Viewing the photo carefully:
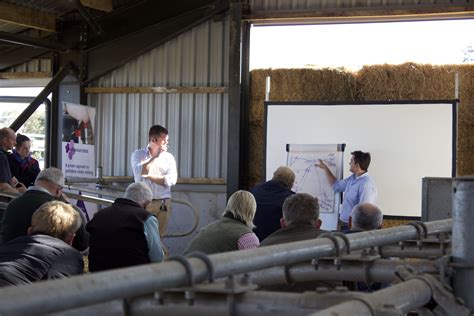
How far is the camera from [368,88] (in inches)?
383

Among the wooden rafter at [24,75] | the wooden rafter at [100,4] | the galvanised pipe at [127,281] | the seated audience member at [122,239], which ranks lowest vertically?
the seated audience member at [122,239]

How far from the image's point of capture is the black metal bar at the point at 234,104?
10.0m

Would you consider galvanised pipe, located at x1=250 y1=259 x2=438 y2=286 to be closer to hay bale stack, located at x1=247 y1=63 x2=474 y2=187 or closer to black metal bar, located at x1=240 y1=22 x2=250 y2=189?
hay bale stack, located at x1=247 y1=63 x2=474 y2=187

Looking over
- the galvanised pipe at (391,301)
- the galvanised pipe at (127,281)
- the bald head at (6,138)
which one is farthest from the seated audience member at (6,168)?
the galvanised pipe at (391,301)

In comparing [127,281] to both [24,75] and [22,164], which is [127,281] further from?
[24,75]

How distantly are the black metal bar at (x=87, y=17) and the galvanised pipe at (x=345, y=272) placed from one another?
8371mm

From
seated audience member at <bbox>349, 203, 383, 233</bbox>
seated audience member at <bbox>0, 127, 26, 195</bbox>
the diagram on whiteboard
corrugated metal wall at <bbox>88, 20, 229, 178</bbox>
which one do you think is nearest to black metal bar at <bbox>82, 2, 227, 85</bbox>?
corrugated metal wall at <bbox>88, 20, 229, 178</bbox>

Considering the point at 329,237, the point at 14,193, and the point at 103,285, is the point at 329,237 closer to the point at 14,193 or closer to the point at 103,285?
the point at 103,285

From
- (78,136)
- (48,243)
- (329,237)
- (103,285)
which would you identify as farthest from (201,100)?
(103,285)

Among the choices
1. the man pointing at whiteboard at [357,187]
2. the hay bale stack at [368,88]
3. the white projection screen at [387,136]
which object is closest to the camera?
the man pointing at whiteboard at [357,187]

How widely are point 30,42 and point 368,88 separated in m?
4.38

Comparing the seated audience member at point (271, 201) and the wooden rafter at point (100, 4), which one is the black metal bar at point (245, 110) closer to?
the wooden rafter at point (100, 4)

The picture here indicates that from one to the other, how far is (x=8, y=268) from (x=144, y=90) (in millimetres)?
7341

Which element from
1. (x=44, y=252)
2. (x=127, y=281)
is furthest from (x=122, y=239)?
(x=127, y=281)
